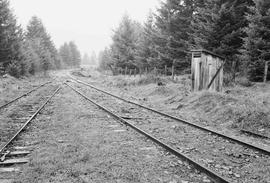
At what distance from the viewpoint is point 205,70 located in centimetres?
1212

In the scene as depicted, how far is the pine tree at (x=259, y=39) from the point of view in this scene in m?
12.1

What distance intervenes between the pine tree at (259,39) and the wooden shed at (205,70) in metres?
2.00

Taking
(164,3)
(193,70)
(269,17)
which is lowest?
(193,70)

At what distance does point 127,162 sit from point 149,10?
29665mm

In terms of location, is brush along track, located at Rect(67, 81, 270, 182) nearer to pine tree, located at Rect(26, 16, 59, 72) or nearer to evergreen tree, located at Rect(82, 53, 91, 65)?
pine tree, located at Rect(26, 16, 59, 72)

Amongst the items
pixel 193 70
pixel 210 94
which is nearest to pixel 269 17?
pixel 193 70

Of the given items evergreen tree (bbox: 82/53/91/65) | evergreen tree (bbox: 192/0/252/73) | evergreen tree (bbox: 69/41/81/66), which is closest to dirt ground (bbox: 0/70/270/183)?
evergreen tree (bbox: 192/0/252/73)

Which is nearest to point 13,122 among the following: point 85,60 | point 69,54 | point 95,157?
point 95,157

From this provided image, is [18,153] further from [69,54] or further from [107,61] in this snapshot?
[69,54]

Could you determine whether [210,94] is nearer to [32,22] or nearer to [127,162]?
[127,162]

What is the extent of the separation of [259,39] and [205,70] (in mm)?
3284

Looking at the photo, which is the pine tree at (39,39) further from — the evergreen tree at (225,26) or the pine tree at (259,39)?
the pine tree at (259,39)

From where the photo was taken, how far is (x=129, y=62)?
109ft

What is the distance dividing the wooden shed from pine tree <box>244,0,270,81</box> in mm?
2004
